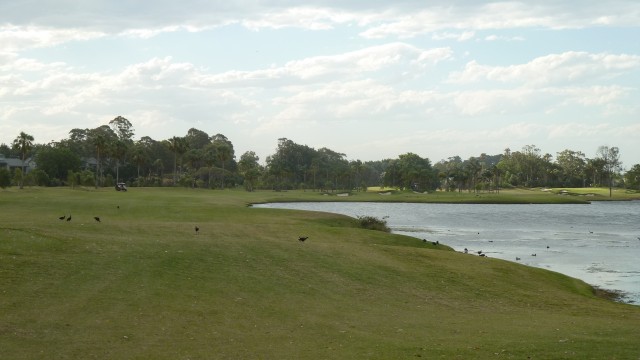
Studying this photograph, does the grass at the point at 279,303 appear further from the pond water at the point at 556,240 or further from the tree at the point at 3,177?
the tree at the point at 3,177

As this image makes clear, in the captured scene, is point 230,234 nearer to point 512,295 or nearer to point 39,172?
point 512,295

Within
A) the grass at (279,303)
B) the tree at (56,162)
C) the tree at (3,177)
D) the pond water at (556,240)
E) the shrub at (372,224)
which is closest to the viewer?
the grass at (279,303)

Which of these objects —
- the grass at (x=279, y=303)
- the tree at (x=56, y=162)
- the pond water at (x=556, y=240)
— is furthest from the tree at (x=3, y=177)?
the grass at (x=279, y=303)

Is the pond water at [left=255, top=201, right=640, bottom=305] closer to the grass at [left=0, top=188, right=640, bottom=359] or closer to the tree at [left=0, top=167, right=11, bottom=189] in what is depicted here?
the grass at [left=0, top=188, right=640, bottom=359]

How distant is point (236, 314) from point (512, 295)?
17.7m

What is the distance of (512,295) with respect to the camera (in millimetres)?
37781

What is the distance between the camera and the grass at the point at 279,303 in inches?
856

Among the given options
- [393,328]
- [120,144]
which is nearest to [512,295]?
[393,328]

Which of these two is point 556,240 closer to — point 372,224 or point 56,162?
point 372,224

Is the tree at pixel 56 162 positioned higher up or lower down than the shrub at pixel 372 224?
higher up

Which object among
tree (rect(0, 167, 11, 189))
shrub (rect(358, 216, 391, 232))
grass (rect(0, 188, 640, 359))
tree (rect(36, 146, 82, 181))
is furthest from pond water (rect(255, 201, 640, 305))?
tree (rect(36, 146, 82, 181))

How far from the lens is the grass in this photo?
71.4 feet

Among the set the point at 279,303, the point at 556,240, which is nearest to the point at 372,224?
the point at 556,240

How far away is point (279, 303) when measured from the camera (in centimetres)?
2991
